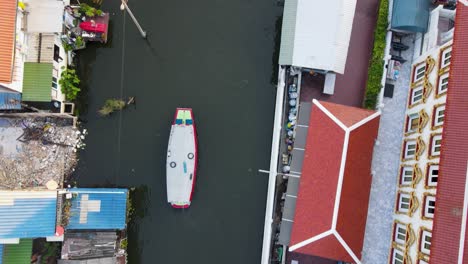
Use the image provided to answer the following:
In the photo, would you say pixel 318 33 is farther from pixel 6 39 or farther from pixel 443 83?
pixel 6 39

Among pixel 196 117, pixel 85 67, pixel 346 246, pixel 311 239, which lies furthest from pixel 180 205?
pixel 85 67

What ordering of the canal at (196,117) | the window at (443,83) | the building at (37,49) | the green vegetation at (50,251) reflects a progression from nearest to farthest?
the window at (443,83), the building at (37,49), the green vegetation at (50,251), the canal at (196,117)

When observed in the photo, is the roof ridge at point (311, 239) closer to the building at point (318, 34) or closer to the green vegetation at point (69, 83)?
the building at point (318, 34)

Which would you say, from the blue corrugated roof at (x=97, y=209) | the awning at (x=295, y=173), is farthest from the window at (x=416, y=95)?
the blue corrugated roof at (x=97, y=209)

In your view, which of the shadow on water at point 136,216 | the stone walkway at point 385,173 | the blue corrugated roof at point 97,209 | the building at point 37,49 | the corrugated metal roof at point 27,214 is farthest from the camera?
the shadow on water at point 136,216

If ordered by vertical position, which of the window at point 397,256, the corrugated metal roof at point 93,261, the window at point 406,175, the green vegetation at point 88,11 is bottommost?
the corrugated metal roof at point 93,261

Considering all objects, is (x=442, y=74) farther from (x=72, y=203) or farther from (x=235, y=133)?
(x=72, y=203)
